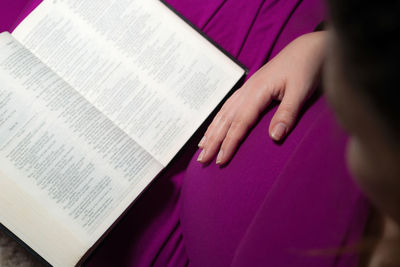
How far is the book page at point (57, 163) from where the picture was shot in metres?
0.54

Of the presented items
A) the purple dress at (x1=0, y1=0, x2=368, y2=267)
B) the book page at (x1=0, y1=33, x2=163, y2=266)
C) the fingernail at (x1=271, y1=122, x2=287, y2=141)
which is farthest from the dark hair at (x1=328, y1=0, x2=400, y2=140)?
the book page at (x1=0, y1=33, x2=163, y2=266)

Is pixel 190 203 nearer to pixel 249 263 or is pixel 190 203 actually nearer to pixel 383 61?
pixel 249 263

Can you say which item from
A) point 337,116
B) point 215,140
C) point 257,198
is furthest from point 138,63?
point 337,116

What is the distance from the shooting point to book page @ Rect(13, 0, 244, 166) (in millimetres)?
631

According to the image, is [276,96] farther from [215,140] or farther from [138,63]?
[138,63]

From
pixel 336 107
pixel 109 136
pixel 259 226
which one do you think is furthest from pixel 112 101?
pixel 336 107

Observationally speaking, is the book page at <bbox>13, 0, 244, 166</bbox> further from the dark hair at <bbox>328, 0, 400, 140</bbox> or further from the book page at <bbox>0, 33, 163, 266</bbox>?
the dark hair at <bbox>328, 0, 400, 140</bbox>

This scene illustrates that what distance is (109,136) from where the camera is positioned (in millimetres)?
597

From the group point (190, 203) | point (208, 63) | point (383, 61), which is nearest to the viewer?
point (383, 61)

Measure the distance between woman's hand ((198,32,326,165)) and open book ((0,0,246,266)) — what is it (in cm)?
9

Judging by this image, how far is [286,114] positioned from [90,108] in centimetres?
35

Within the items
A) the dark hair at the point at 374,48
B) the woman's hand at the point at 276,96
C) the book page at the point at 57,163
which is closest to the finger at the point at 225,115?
the woman's hand at the point at 276,96

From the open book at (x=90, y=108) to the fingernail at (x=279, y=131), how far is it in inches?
7.5

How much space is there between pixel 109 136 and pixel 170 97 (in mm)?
138
